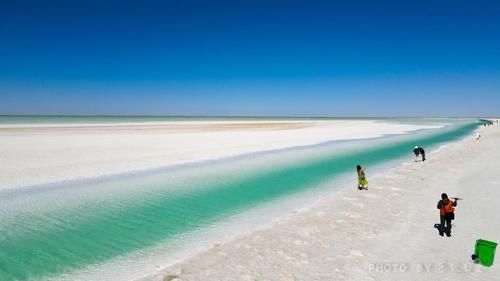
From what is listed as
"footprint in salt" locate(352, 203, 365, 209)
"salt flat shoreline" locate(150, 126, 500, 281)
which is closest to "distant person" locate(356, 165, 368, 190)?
"salt flat shoreline" locate(150, 126, 500, 281)

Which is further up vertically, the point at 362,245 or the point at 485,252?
the point at 485,252

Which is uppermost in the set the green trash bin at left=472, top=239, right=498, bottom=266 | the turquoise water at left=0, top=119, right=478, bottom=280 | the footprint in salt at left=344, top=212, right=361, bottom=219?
the green trash bin at left=472, top=239, right=498, bottom=266

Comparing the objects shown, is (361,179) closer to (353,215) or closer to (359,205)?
(359,205)

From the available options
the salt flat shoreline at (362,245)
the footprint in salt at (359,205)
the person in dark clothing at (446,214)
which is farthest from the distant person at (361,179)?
the person in dark clothing at (446,214)

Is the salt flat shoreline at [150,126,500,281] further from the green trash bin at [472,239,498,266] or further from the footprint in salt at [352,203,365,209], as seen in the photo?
the green trash bin at [472,239,498,266]

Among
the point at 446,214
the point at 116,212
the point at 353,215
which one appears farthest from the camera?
the point at 116,212

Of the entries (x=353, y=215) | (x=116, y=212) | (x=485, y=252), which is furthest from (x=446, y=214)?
(x=116, y=212)
